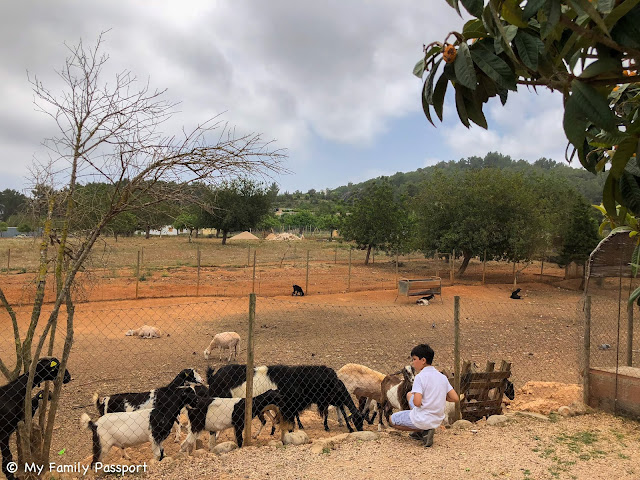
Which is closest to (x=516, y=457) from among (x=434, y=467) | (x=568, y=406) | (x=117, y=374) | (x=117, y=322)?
(x=434, y=467)

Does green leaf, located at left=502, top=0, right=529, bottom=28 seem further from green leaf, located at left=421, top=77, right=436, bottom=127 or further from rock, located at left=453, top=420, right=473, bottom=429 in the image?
rock, located at left=453, top=420, right=473, bottom=429

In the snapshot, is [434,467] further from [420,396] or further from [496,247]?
[496,247]

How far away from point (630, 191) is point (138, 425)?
504 cm

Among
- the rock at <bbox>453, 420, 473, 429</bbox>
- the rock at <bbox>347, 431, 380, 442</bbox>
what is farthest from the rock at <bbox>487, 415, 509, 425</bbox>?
the rock at <bbox>347, 431, 380, 442</bbox>

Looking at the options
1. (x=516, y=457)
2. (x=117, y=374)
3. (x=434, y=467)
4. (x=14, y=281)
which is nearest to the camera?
(x=434, y=467)

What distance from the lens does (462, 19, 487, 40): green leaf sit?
8.33ft

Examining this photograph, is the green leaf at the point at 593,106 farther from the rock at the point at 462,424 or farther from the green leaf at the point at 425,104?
the rock at the point at 462,424

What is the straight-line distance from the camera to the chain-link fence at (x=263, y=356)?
5.59m

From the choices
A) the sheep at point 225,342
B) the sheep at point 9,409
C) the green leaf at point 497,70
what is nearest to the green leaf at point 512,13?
the green leaf at point 497,70

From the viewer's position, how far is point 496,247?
2364cm

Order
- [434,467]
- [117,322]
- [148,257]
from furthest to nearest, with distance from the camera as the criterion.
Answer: [148,257]
[117,322]
[434,467]

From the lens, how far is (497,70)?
2336 millimetres

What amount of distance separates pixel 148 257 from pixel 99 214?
94.8ft

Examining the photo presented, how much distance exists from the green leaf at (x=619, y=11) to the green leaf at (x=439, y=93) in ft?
2.67
